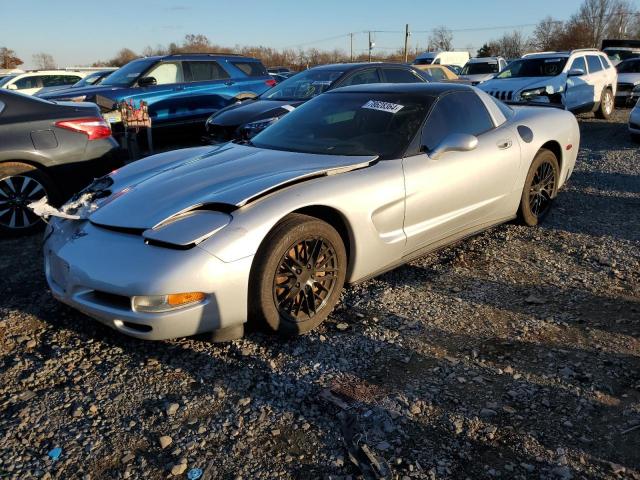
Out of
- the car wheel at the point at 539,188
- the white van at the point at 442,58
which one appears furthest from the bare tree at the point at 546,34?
the car wheel at the point at 539,188

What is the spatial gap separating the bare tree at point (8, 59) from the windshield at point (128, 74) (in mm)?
44396

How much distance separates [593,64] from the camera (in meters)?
12.6

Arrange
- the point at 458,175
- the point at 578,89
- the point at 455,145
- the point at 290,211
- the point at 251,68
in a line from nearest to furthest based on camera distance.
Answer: the point at 290,211 < the point at 455,145 < the point at 458,175 < the point at 251,68 < the point at 578,89

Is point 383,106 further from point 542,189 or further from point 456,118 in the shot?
point 542,189

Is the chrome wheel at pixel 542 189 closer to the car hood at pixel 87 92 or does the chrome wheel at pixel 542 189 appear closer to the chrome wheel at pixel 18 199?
the chrome wheel at pixel 18 199

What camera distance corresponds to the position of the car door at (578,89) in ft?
37.2

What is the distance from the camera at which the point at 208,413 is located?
8.38 ft

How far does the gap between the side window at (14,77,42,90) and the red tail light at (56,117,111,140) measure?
1162 cm

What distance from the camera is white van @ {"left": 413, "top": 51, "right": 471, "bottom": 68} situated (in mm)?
27556

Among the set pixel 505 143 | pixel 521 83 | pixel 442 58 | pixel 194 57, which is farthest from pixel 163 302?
pixel 442 58

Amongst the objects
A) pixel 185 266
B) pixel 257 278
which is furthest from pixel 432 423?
pixel 185 266

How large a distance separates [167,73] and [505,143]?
284 inches

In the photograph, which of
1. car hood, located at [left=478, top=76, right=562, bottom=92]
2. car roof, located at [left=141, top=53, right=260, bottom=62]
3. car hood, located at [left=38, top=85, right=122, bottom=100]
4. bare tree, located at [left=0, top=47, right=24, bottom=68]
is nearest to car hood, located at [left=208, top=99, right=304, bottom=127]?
car hood, located at [left=38, top=85, right=122, bottom=100]

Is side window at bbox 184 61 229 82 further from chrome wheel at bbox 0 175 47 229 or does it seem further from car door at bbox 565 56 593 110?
car door at bbox 565 56 593 110
